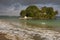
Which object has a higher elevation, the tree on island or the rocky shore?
the rocky shore

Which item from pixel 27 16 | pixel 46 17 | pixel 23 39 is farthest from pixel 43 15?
pixel 23 39

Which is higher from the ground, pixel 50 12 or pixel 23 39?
pixel 23 39

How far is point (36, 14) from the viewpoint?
8169 cm

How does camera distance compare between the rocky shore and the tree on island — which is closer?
the rocky shore

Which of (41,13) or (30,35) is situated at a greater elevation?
(30,35)

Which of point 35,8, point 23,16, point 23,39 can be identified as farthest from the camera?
point 35,8

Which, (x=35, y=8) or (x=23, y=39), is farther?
(x=35, y=8)

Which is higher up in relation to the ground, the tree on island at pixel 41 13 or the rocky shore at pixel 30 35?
the rocky shore at pixel 30 35

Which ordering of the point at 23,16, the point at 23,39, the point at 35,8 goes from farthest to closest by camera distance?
the point at 35,8 < the point at 23,16 < the point at 23,39

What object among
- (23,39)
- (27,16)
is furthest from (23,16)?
(23,39)

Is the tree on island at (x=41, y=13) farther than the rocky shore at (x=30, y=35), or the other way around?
the tree on island at (x=41, y=13)

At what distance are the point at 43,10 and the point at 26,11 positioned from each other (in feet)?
27.1

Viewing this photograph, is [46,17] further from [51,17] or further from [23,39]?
[23,39]

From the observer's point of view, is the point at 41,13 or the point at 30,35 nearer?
the point at 30,35
